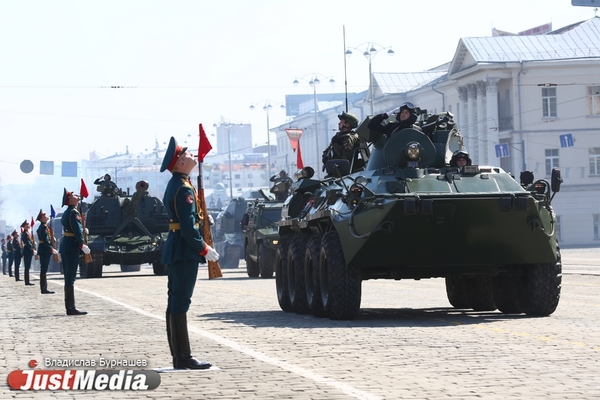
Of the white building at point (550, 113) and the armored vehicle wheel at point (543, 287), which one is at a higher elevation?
the white building at point (550, 113)

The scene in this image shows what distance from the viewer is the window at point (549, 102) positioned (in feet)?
251

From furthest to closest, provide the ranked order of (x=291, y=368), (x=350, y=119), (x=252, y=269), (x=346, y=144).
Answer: (x=252, y=269)
(x=350, y=119)
(x=346, y=144)
(x=291, y=368)

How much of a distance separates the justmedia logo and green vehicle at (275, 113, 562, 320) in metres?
5.55

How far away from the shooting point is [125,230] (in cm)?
4003

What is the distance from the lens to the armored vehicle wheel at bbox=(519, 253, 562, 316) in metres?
16.1

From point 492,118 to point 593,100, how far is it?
228 inches

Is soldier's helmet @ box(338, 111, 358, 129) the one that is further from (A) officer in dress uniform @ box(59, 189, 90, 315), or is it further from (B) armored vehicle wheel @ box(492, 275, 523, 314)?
(A) officer in dress uniform @ box(59, 189, 90, 315)

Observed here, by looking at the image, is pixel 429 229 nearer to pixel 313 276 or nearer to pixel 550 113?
pixel 313 276

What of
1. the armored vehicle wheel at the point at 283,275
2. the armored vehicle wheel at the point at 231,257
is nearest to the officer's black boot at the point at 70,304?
the armored vehicle wheel at the point at 283,275

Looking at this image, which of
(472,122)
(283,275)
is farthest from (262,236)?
(472,122)

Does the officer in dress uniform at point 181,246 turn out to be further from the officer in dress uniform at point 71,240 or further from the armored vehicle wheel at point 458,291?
the officer in dress uniform at point 71,240

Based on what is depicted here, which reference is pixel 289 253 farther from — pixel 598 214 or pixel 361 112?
pixel 361 112

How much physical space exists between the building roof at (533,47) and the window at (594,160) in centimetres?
544

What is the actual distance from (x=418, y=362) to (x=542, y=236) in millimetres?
5251
